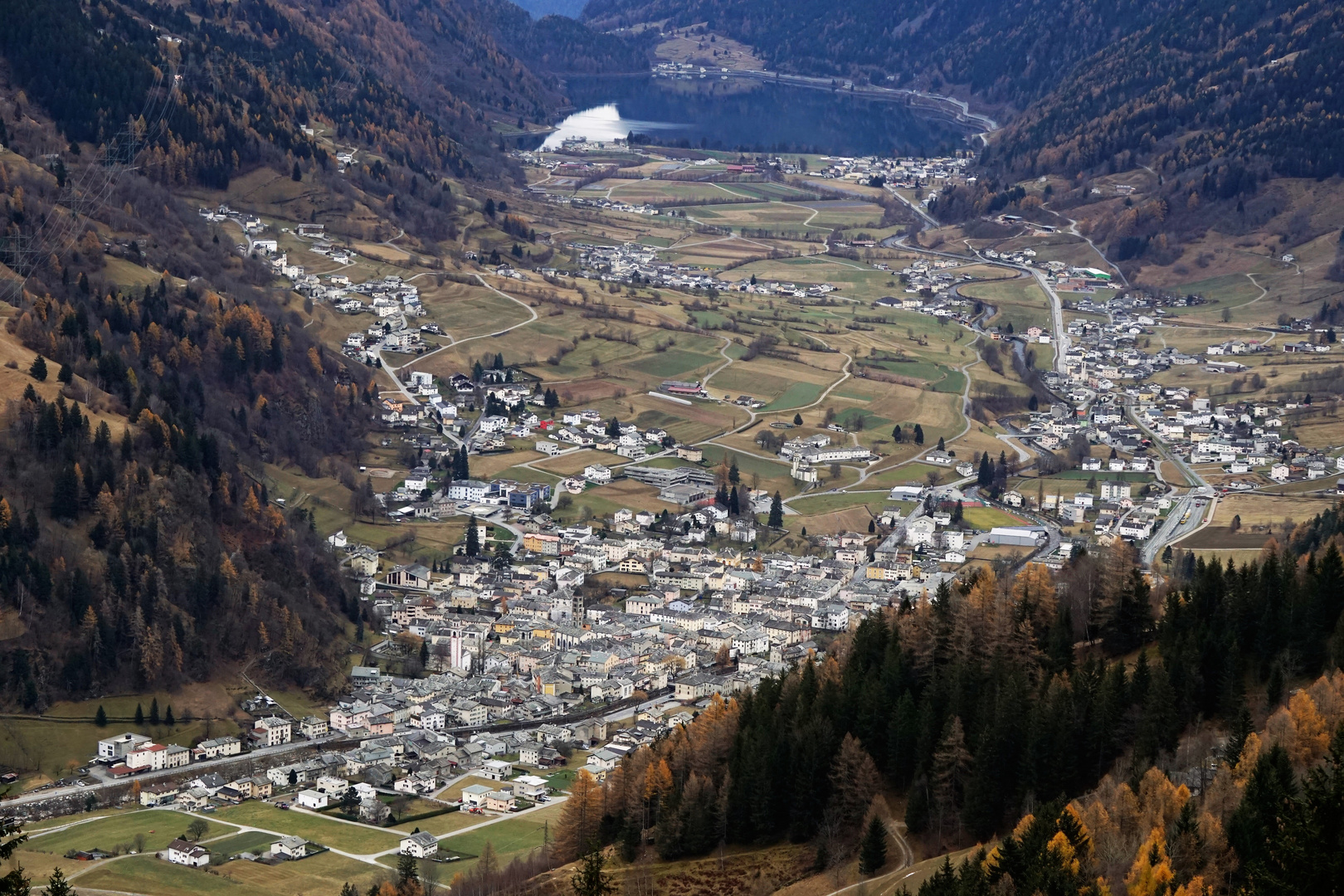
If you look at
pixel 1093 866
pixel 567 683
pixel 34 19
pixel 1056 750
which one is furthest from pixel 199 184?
pixel 1093 866

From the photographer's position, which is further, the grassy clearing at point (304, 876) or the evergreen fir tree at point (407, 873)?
the grassy clearing at point (304, 876)

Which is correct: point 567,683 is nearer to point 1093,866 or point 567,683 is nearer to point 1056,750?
point 1056,750

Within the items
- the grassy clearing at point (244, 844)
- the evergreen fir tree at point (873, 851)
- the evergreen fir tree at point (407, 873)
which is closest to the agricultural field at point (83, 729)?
the grassy clearing at point (244, 844)

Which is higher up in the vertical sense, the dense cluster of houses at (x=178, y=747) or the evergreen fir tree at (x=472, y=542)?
the evergreen fir tree at (x=472, y=542)

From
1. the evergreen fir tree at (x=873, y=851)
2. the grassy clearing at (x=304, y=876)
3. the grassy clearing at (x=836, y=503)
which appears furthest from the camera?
the grassy clearing at (x=836, y=503)

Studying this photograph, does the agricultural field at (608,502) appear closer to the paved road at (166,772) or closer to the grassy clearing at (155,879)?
the paved road at (166,772)

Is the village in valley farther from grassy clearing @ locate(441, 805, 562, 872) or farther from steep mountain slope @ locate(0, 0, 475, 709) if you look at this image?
steep mountain slope @ locate(0, 0, 475, 709)
